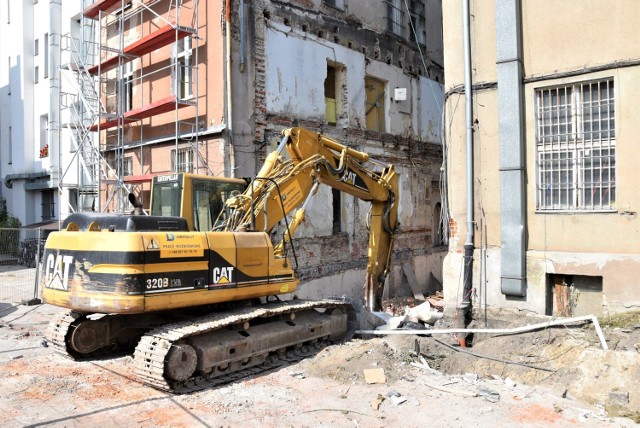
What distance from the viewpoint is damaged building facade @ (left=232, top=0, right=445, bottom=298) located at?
13.3 m

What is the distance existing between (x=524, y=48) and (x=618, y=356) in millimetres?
4878

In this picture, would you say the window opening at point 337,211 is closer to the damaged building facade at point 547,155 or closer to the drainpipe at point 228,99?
the drainpipe at point 228,99

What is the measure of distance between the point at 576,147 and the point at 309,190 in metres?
4.27

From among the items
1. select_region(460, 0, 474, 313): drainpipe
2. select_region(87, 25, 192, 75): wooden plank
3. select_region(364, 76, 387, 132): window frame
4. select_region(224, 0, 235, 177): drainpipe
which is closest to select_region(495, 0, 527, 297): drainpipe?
select_region(460, 0, 474, 313): drainpipe

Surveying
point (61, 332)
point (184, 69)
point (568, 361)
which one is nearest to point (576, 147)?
point (568, 361)

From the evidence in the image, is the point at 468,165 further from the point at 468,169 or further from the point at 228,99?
the point at 228,99

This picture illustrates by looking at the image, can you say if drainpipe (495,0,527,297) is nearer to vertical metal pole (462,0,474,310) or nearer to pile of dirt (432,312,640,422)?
vertical metal pole (462,0,474,310)

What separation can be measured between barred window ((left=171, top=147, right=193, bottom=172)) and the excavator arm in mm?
4877

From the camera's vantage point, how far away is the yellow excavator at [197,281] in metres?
6.76

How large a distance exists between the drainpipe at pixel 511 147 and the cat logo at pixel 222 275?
173 inches

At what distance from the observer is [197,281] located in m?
7.28

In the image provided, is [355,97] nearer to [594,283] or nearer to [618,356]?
[594,283]

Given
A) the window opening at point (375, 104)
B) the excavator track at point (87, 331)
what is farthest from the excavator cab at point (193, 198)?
the window opening at point (375, 104)

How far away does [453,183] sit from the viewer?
31.3 feet
